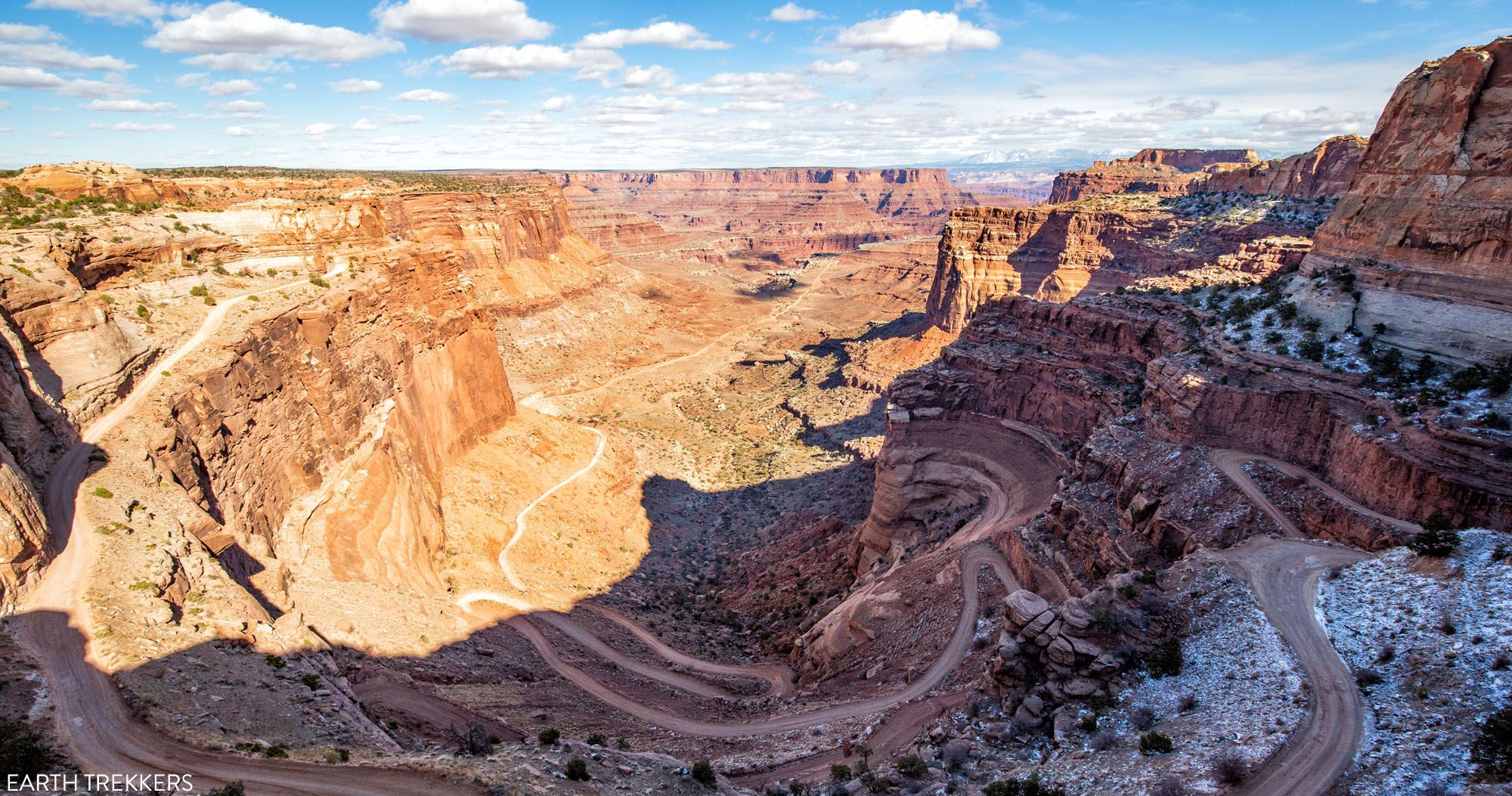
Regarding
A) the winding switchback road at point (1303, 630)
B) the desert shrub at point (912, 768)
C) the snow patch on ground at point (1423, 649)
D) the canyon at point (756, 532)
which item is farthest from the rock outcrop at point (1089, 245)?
the desert shrub at point (912, 768)

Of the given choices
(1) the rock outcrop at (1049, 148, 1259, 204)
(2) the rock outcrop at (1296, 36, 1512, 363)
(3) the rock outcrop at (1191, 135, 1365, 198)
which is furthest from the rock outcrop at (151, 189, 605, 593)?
(1) the rock outcrop at (1049, 148, 1259, 204)

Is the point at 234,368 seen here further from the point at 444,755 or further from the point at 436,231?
the point at 436,231

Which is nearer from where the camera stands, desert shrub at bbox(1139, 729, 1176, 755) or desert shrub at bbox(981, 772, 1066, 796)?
desert shrub at bbox(981, 772, 1066, 796)

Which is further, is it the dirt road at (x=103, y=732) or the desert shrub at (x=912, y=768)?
the desert shrub at (x=912, y=768)

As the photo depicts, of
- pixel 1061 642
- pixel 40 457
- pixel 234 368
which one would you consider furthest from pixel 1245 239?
pixel 40 457

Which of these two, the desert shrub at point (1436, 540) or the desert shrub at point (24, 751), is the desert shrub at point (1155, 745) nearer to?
the desert shrub at point (1436, 540)

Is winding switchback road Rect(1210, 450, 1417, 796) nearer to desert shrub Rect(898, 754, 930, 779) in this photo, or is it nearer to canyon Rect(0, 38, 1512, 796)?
canyon Rect(0, 38, 1512, 796)
